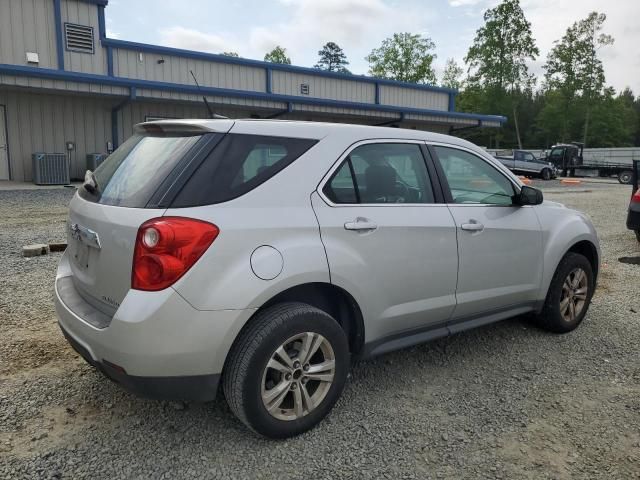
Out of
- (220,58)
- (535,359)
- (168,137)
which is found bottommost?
(535,359)

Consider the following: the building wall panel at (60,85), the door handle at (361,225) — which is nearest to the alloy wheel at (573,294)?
the door handle at (361,225)

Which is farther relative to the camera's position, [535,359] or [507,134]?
[507,134]

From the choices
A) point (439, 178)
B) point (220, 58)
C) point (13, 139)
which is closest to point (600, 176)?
point (220, 58)

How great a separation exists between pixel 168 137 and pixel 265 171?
0.58m

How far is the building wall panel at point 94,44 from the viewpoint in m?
17.1

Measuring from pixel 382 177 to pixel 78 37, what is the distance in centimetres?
1780

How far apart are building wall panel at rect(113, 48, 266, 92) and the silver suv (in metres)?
17.4

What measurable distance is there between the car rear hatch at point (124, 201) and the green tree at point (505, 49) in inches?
2041

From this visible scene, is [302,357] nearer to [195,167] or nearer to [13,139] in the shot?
[195,167]

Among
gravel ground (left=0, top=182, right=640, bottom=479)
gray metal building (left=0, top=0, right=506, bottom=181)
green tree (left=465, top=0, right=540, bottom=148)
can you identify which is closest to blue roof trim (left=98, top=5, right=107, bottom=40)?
gray metal building (left=0, top=0, right=506, bottom=181)

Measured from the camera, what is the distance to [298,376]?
8.70ft

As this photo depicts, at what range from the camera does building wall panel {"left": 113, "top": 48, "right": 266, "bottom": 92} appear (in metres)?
18.5

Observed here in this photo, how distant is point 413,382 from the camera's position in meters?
3.39

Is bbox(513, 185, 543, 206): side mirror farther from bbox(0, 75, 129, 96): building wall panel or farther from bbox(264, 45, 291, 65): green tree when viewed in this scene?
bbox(264, 45, 291, 65): green tree
